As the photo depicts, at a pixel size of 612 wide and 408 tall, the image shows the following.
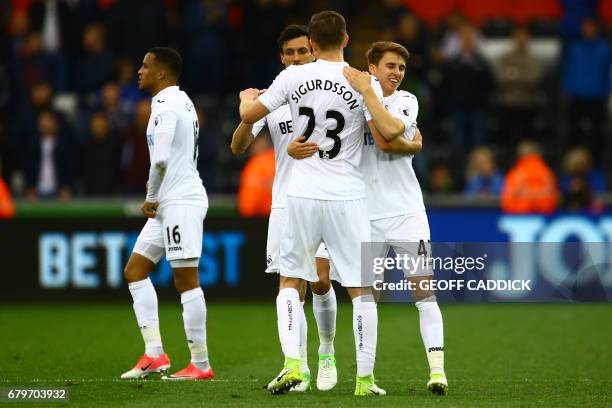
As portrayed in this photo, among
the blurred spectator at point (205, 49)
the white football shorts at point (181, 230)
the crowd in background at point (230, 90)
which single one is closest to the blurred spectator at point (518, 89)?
the crowd in background at point (230, 90)

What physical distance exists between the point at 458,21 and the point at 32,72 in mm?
6690

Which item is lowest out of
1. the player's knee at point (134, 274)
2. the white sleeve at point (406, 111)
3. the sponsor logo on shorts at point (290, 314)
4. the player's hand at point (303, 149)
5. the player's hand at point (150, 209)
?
the sponsor logo on shorts at point (290, 314)

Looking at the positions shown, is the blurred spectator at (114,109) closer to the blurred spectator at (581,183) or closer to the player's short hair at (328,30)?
the blurred spectator at (581,183)

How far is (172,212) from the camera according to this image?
32.6ft

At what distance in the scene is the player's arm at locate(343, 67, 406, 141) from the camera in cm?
840

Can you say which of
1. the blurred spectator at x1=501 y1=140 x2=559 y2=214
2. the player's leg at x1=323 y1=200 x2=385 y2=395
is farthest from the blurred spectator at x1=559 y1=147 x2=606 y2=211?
the player's leg at x1=323 y1=200 x2=385 y2=395

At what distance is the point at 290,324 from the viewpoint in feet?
28.3

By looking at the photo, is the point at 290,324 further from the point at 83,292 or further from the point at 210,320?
the point at 83,292

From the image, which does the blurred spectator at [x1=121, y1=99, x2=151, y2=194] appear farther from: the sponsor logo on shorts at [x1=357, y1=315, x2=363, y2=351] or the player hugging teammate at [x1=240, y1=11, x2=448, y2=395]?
the sponsor logo on shorts at [x1=357, y1=315, x2=363, y2=351]

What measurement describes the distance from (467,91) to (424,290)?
35.8ft

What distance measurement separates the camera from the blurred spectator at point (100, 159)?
18.4 m

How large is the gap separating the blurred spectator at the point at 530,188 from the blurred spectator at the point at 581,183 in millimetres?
251

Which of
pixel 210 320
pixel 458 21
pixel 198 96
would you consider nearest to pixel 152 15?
pixel 198 96

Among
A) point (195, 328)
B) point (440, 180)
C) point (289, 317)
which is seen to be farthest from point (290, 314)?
point (440, 180)
